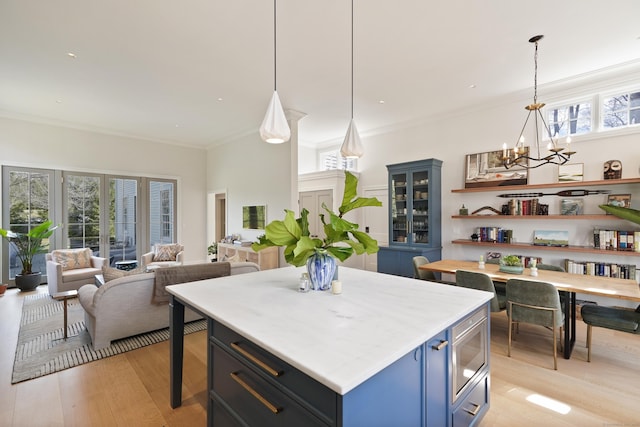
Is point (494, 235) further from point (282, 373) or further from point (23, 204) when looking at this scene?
point (23, 204)

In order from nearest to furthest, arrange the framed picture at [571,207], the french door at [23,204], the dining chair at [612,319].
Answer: the dining chair at [612,319], the framed picture at [571,207], the french door at [23,204]

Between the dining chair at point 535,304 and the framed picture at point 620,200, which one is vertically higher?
the framed picture at point 620,200

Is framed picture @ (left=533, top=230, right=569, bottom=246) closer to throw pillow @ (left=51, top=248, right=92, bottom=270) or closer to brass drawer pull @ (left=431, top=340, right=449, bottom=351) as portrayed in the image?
brass drawer pull @ (left=431, top=340, right=449, bottom=351)

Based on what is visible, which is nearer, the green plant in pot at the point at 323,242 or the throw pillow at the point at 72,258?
the green plant in pot at the point at 323,242

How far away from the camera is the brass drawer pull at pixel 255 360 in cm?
108

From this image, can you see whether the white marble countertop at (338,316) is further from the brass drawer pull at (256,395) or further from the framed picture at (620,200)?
the framed picture at (620,200)

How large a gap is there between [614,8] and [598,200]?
2.42 metres

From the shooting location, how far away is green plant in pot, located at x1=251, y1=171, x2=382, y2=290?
1685 mm

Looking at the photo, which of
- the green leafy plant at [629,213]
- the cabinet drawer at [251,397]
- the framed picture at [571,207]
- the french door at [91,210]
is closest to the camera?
the cabinet drawer at [251,397]

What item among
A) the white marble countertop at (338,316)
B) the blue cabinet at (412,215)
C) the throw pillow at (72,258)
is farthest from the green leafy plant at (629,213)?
the throw pillow at (72,258)

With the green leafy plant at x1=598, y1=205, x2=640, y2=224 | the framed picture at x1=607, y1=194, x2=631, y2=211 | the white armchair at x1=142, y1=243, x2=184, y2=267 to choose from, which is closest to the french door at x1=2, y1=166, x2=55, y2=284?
the white armchair at x1=142, y1=243, x2=184, y2=267

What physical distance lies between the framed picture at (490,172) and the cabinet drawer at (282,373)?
4.85 meters

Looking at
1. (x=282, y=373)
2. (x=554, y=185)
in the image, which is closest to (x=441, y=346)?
(x=282, y=373)

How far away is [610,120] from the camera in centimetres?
401
